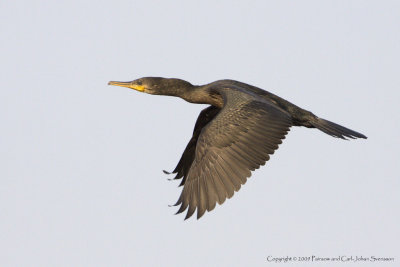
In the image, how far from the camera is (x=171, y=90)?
13273 millimetres

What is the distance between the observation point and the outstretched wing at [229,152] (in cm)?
1037

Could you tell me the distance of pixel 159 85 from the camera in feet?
43.7

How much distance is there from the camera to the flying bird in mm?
10414

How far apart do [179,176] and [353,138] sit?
3243 millimetres

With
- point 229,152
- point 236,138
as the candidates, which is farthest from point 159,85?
point 229,152

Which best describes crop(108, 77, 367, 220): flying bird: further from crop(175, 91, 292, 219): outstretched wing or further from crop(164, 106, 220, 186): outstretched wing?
crop(164, 106, 220, 186): outstretched wing

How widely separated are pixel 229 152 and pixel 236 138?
11.0 inches

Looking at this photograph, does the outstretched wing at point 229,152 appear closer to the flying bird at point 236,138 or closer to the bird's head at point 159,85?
the flying bird at point 236,138

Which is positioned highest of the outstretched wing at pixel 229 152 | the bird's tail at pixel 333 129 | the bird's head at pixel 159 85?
the bird's head at pixel 159 85

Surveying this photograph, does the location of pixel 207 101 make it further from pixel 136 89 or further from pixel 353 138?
pixel 353 138

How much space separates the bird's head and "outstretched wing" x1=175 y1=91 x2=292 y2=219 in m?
1.88

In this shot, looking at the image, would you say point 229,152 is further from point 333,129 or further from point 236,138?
point 333,129

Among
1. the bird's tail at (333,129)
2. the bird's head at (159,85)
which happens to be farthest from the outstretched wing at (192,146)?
the bird's tail at (333,129)

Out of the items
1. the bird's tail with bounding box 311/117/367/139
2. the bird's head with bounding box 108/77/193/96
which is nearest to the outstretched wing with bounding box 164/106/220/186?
the bird's head with bounding box 108/77/193/96
